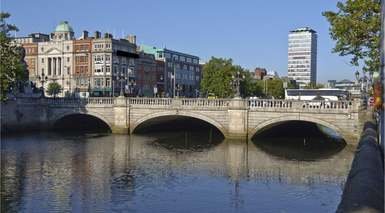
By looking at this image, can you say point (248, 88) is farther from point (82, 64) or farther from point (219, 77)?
point (82, 64)

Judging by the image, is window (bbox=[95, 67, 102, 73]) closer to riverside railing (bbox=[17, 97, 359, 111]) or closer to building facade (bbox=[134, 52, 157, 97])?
building facade (bbox=[134, 52, 157, 97])

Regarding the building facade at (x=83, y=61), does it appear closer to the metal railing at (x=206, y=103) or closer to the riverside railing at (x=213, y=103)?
the riverside railing at (x=213, y=103)

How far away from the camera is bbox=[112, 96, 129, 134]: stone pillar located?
59906 mm

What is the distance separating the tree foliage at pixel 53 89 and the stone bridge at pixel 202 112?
41.0 metres

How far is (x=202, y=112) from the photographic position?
55.6 metres

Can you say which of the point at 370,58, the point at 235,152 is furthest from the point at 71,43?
the point at 370,58

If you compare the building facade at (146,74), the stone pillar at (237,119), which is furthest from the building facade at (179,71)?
the stone pillar at (237,119)

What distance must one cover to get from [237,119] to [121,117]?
14.8m

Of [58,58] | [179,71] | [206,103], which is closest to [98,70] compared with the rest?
[58,58]

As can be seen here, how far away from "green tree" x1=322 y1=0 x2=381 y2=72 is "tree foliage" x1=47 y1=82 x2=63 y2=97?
85.7 m

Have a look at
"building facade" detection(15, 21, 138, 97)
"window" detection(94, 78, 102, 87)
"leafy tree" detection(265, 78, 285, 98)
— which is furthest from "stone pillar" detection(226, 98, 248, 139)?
"leafy tree" detection(265, 78, 285, 98)

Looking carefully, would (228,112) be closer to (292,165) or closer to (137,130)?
(137,130)

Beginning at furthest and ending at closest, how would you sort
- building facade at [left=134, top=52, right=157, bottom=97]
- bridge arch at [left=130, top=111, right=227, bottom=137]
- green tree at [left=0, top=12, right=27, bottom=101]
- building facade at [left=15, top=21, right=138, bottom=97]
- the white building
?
building facade at [left=134, top=52, right=157, bottom=97]
the white building
building facade at [left=15, top=21, right=138, bottom=97]
bridge arch at [left=130, top=111, right=227, bottom=137]
green tree at [left=0, top=12, right=27, bottom=101]

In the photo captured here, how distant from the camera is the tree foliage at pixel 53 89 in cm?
10631
